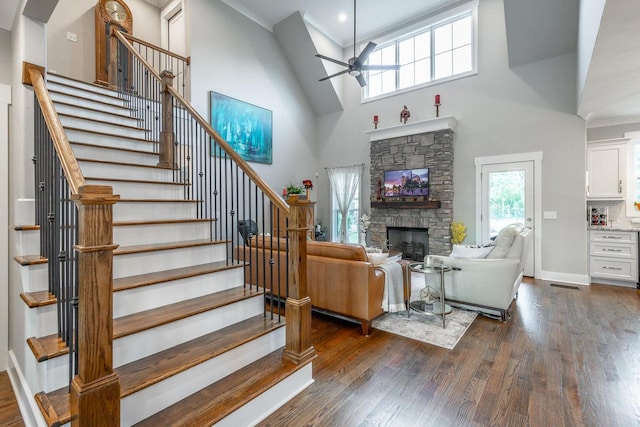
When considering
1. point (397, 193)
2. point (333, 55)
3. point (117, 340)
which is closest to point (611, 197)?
point (397, 193)

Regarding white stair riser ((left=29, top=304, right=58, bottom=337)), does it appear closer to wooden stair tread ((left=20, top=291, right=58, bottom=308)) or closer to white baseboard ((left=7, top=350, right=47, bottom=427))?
wooden stair tread ((left=20, top=291, right=58, bottom=308))

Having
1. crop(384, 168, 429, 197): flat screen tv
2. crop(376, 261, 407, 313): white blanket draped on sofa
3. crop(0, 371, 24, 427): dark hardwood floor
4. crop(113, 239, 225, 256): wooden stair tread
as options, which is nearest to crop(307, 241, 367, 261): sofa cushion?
crop(376, 261, 407, 313): white blanket draped on sofa

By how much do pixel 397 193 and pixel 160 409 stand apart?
5.85 m

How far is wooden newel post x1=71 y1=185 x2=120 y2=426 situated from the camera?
46.4 inches

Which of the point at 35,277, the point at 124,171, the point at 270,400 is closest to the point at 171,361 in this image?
the point at 270,400

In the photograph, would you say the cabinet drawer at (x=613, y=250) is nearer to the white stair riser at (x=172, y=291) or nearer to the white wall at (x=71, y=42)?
the white stair riser at (x=172, y=291)

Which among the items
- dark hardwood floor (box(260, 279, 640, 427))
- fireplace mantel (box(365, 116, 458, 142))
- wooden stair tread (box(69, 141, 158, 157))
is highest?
fireplace mantel (box(365, 116, 458, 142))

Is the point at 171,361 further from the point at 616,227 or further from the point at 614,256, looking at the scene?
the point at 616,227

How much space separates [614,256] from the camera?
464cm

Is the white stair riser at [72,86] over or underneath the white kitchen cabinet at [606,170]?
over

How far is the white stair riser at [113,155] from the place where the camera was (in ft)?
9.91

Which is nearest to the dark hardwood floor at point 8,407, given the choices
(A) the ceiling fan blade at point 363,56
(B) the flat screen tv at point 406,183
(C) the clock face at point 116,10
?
(A) the ceiling fan blade at point 363,56

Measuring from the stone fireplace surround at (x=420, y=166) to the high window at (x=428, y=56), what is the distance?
1.06m

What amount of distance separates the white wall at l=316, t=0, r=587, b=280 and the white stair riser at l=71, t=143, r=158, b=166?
515 cm
